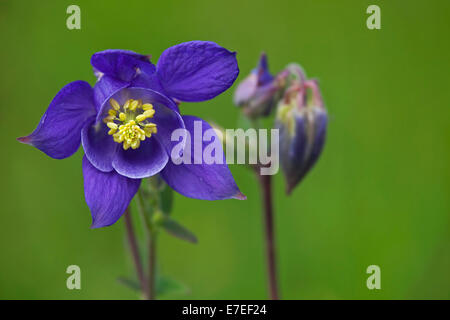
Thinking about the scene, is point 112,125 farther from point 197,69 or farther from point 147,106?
point 197,69

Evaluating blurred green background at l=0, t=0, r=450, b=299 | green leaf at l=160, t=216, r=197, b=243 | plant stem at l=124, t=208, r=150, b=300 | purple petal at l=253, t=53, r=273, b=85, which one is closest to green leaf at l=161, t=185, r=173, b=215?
green leaf at l=160, t=216, r=197, b=243

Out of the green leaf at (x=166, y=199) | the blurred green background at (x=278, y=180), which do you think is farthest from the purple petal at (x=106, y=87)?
the blurred green background at (x=278, y=180)

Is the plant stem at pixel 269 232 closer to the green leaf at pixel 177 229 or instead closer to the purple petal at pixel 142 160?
the green leaf at pixel 177 229
